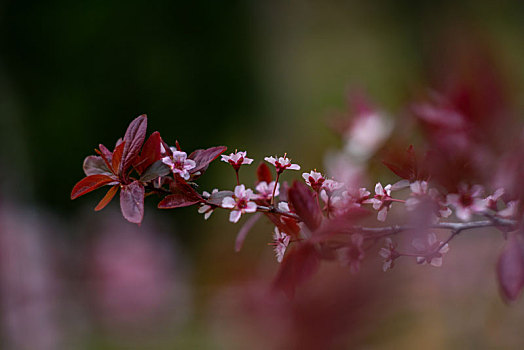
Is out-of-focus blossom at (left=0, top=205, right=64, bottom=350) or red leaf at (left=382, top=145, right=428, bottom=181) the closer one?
red leaf at (left=382, top=145, right=428, bottom=181)

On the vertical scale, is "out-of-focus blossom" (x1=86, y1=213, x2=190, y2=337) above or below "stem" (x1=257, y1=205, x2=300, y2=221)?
below

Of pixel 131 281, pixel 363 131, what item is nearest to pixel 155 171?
pixel 363 131

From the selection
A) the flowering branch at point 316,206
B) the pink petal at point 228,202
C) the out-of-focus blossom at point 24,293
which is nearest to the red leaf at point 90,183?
the flowering branch at point 316,206

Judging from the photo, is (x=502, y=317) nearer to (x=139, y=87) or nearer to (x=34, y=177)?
(x=139, y=87)

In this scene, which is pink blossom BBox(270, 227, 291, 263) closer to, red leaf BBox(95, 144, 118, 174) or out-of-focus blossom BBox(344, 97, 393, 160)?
red leaf BBox(95, 144, 118, 174)

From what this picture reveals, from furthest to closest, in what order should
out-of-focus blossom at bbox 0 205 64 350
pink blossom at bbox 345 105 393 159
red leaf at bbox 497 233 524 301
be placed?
out-of-focus blossom at bbox 0 205 64 350 → pink blossom at bbox 345 105 393 159 → red leaf at bbox 497 233 524 301

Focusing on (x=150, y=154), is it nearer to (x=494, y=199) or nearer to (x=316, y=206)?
(x=316, y=206)

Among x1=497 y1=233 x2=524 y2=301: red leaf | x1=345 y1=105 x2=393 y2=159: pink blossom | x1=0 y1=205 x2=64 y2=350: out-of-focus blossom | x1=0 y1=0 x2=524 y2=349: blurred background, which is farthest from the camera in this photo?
x1=0 y1=0 x2=524 y2=349: blurred background

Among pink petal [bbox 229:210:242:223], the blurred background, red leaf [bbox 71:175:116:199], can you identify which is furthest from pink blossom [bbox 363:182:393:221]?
the blurred background
